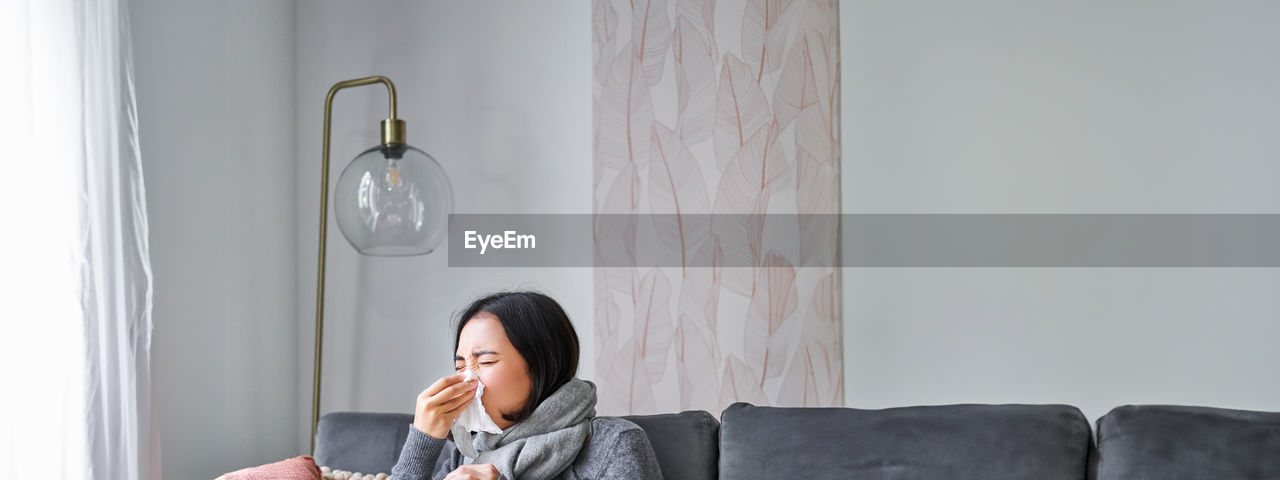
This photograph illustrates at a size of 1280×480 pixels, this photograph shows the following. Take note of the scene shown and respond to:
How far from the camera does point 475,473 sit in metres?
1.58

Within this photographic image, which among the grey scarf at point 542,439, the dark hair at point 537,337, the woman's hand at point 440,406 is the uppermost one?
the dark hair at point 537,337

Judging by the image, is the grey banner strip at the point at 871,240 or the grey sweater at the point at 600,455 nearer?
the grey sweater at the point at 600,455

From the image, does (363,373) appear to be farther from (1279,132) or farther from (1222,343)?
(1279,132)

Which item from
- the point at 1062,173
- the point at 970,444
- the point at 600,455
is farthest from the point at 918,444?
the point at 1062,173

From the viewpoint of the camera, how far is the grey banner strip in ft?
7.33

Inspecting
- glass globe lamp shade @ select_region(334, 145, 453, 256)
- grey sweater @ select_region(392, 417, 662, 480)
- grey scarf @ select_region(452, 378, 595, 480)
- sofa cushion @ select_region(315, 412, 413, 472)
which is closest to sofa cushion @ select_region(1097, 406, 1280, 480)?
grey sweater @ select_region(392, 417, 662, 480)

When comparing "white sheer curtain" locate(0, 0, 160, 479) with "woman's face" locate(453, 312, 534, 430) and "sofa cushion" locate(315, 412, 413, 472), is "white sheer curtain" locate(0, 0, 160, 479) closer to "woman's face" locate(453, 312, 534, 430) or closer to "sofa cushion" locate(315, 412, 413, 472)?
"sofa cushion" locate(315, 412, 413, 472)

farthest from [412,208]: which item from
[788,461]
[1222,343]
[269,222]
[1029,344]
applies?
[1222,343]

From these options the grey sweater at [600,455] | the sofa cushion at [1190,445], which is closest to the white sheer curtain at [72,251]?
the grey sweater at [600,455]

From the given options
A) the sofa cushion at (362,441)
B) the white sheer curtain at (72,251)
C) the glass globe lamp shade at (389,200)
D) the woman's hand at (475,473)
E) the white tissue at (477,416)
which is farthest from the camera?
the glass globe lamp shade at (389,200)

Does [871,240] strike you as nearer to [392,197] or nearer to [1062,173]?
[1062,173]

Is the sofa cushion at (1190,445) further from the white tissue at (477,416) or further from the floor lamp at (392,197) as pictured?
the floor lamp at (392,197)

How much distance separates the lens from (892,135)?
245 centimetres

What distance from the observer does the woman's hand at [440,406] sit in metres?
1.61
